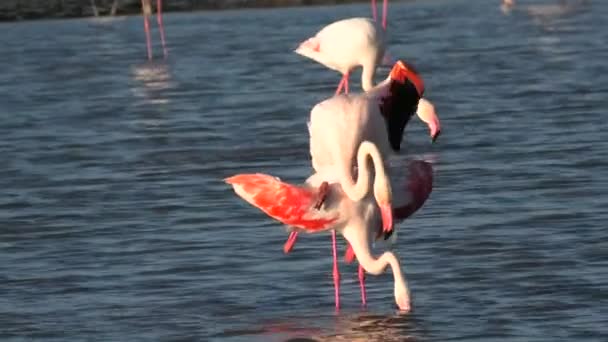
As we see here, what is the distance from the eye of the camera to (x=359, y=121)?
8.84 m

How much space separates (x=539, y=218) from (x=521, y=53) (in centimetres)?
923

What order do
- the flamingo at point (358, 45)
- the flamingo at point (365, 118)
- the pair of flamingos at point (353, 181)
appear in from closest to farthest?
the pair of flamingos at point (353, 181) < the flamingo at point (365, 118) < the flamingo at point (358, 45)

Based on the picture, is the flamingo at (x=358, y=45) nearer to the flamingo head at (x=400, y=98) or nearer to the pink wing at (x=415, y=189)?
the flamingo head at (x=400, y=98)

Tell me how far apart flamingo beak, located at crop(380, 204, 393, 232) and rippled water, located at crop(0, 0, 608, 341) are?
18.1 inches

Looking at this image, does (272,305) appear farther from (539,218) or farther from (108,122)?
(108,122)

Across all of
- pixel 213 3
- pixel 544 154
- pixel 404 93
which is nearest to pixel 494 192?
pixel 544 154

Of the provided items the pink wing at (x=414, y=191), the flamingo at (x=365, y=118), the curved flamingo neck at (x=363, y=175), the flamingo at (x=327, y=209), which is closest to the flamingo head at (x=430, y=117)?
the flamingo at (x=365, y=118)

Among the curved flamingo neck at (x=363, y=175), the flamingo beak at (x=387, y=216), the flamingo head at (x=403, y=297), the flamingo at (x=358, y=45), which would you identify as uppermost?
the flamingo at (x=358, y=45)

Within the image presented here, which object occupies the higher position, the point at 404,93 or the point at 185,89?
the point at 404,93

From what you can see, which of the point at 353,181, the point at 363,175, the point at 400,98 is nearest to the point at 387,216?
the point at 363,175

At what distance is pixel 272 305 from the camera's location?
8.96 metres

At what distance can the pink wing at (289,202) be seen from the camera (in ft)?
28.7

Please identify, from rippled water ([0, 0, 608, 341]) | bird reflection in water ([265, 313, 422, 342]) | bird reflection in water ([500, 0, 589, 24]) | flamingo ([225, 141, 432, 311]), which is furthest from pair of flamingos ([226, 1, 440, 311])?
bird reflection in water ([500, 0, 589, 24])

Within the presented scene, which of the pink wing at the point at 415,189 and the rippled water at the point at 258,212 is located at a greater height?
the pink wing at the point at 415,189
